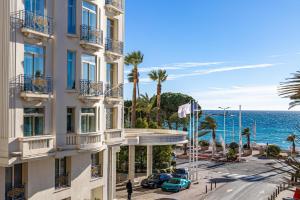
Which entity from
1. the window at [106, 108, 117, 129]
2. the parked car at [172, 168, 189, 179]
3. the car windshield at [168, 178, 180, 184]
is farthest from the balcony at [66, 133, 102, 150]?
the parked car at [172, 168, 189, 179]

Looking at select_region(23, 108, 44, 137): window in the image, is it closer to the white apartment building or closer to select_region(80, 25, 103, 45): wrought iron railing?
the white apartment building

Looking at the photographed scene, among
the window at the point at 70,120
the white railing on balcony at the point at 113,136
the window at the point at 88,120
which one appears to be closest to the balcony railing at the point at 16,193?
the window at the point at 70,120

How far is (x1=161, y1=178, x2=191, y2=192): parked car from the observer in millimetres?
36281

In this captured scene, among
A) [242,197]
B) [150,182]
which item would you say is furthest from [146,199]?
[242,197]

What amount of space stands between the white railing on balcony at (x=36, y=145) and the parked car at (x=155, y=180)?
63.4 feet

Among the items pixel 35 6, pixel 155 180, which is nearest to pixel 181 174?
pixel 155 180

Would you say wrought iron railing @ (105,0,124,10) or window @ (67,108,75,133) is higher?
wrought iron railing @ (105,0,124,10)

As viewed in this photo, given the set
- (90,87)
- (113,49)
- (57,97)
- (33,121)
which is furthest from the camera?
(113,49)

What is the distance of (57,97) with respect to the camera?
20.5 metres

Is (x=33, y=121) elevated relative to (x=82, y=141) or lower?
→ elevated

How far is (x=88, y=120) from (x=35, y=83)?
18.3 feet

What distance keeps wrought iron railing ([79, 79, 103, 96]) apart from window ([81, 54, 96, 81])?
35cm

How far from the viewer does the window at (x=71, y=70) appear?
70.3 ft

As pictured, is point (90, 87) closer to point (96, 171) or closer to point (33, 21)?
point (33, 21)
